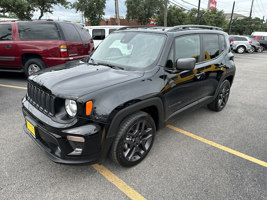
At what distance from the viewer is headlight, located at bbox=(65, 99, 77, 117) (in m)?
2.13

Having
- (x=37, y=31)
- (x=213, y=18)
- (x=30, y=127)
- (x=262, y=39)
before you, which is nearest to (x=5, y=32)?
(x=37, y=31)

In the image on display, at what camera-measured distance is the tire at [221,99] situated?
14.4 ft

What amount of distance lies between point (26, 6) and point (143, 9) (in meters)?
16.0

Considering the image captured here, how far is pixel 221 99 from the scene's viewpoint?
4.58 m

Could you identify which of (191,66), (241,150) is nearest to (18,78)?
(191,66)

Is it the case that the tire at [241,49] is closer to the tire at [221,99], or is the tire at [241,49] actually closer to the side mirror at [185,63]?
the tire at [221,99]

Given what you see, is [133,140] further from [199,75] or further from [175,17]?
[175,17]

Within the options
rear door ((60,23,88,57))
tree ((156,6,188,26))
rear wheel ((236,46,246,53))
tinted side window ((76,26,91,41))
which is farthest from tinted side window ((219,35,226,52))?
tree ((156,6,188,26))

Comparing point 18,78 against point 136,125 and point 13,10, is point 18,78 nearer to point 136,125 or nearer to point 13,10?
point 136,125

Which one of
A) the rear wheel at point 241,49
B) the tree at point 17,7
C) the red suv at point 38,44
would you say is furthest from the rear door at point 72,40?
the rear wheel at point 241,49

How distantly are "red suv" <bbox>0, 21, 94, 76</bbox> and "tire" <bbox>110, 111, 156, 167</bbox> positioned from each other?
4.13 meters

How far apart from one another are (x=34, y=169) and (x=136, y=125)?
1.38 metres

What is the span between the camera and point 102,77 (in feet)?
8.11

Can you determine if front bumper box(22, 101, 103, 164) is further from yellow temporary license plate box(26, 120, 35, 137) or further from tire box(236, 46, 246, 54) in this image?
tire box(236, 46, 246, 54)
